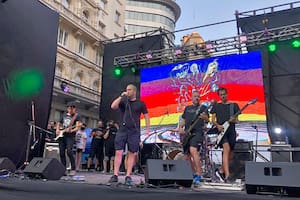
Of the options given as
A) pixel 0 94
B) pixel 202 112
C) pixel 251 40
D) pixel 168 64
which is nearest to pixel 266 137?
pixel 251 40

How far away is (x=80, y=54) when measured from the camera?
23.4 m

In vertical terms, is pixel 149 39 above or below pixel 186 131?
above

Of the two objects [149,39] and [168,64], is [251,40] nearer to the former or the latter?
[168,64]

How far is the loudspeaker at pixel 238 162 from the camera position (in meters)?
5.23

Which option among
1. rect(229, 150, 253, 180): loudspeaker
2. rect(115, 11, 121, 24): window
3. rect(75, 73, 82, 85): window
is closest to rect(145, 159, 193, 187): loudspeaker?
rect(229, 150, 253, 180): loudspeaker

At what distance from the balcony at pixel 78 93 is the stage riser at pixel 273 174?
16835 millimetres

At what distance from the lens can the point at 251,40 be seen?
9.45 meters

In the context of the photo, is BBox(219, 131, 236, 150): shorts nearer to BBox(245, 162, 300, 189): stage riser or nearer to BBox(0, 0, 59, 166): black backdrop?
BBox(245, 162, 300, 189): stage riser

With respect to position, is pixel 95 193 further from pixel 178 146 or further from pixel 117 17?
pixel 117 17

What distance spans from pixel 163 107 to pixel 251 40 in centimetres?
331

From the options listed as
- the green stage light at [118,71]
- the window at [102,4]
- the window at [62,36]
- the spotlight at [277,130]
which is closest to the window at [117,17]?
the window at [102,4]

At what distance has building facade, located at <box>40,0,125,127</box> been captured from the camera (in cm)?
2042

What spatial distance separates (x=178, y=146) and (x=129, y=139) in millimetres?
3740

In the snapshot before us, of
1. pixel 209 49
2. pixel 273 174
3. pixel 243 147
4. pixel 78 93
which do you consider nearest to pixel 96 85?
pixel 78 93
